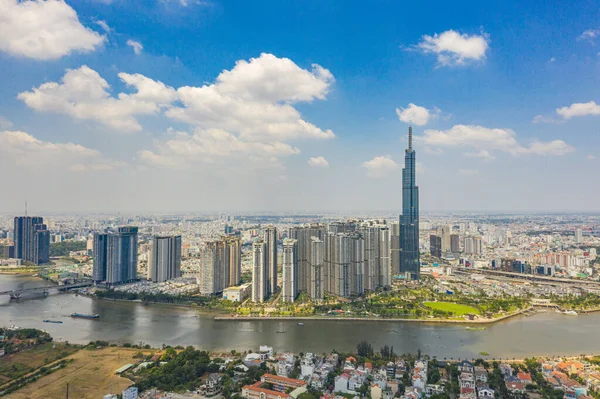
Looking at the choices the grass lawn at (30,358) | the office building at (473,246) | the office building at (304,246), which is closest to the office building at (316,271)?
the office building at (304,246)

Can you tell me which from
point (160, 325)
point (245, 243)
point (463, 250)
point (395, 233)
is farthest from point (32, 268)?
point (463, 250)

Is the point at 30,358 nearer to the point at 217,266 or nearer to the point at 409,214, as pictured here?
the point at 217,266

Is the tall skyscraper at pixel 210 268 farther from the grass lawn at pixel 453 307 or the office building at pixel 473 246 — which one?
the office building at pixel 473 246

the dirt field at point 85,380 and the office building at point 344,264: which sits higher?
the office building at point 344,264

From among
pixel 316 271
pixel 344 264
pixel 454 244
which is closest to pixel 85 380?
pixel 316 271

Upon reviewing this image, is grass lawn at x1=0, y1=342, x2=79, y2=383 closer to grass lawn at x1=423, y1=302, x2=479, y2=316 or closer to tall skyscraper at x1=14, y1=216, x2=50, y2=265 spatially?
grass lawn at x1=423, y1=302, x2=479, y2=316

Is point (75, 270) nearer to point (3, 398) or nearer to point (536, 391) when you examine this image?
point (3, 398)

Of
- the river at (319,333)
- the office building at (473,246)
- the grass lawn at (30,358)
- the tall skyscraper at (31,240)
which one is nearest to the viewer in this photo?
the grass lawn at (30,358)
